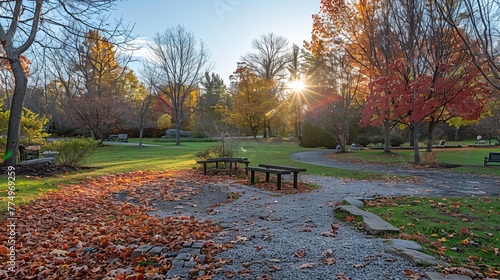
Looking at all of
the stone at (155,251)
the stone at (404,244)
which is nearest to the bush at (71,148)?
the stone at (155,251)

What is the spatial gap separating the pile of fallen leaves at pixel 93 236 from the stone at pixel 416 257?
6.79ft

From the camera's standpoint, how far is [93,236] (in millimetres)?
5035

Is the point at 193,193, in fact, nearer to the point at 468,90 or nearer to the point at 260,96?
the point at 468,90

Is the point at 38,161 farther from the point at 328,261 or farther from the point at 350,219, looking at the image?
the point at 328,261

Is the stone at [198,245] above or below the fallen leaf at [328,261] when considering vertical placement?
below

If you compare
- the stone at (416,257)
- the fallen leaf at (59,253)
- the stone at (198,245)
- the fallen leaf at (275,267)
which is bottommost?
the fallen leaf at (59,253)

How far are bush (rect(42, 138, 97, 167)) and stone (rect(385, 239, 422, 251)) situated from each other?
1153cm

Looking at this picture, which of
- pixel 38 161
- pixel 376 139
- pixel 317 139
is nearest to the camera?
pixel 38 161

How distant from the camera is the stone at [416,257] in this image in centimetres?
341

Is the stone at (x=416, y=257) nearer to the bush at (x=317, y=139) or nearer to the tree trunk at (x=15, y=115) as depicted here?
the tree trunk at (x=15, y=115)

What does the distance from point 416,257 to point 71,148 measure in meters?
12.3

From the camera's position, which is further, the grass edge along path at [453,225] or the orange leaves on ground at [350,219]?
the orange leaves on ground at [350,219]

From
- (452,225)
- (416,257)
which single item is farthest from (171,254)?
(452,225)

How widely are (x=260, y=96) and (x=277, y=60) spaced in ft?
29.6
